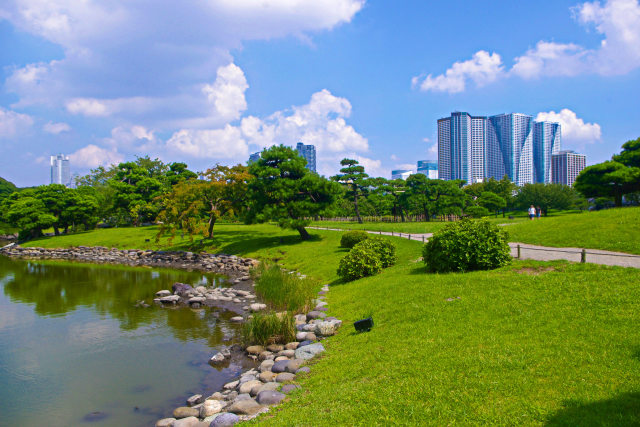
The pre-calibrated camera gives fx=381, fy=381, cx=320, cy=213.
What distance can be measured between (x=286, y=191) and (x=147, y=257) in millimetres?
15790

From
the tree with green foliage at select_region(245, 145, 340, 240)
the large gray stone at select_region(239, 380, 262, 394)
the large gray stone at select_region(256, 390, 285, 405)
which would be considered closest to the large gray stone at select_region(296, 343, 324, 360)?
the large gray stone at select_region(239, 380, 262, 394)

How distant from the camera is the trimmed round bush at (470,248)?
1290 cm

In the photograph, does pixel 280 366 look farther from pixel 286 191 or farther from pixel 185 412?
pixel 286 191

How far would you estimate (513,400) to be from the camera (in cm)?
515

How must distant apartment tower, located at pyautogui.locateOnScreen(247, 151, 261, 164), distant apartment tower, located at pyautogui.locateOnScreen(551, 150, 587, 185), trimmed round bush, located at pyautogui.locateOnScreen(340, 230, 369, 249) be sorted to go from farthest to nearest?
distant apartment tower, located at pyautogui.locateOnScreen(551, 150, 587, 185), distant apartment tower, located at pyautogui.locateOnScreen(247, 151, 261, 164), trimmed round bush, located at pyautogui.locateOnScreen(340, 230, 369, 249)

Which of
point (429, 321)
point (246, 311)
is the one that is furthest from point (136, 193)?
point (429, 321)

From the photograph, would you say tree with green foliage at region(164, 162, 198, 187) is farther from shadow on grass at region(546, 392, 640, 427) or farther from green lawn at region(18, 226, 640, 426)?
shadow on grass at region(546, 392, 640, 427)

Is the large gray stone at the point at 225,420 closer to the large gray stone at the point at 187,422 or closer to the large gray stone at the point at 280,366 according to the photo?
the large gray stone at the point at 187,422

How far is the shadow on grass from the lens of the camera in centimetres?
439

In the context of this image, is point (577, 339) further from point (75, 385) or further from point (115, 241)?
point (115, 241)

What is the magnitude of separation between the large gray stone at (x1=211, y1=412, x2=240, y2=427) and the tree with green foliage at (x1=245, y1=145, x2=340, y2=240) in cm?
2499

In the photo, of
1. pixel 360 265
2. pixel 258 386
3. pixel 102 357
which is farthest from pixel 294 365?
pixel 360 265

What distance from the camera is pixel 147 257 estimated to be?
3672cm

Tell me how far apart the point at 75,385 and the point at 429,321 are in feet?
30.4
